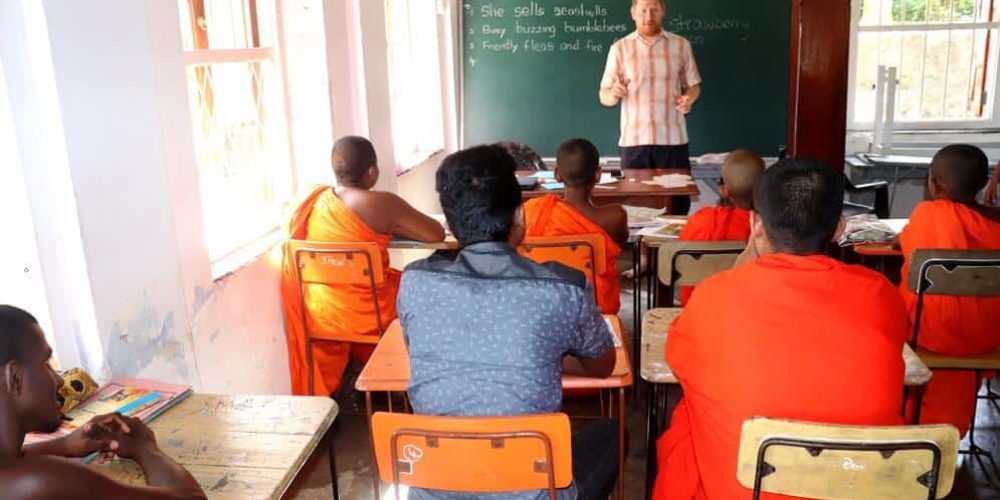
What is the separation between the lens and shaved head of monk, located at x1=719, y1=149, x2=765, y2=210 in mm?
3141

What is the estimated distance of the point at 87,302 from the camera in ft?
6.99

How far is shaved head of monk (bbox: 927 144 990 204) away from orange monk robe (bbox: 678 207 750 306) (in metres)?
0.69

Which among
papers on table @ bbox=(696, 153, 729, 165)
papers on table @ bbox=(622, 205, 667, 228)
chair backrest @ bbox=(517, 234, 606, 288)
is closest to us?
chair backrest @ bbox=(517, 234, 606, 288)

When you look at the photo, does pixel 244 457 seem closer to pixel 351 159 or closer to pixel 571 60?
pixel 351 159

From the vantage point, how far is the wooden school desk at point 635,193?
4.38m

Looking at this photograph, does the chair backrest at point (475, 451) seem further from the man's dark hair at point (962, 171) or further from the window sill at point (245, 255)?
the man's dark hair at point (962, 171)

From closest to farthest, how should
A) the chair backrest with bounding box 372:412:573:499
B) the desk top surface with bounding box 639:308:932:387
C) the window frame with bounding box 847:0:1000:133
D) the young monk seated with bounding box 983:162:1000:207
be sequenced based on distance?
the chair backrest with bounding box 372:412:573:499 → the desk top surface with bounding box 639:308:932:387 → the young monk seated with bounding box 983:162:1000:207 → the window frame with bounding box 847:0:1000:133

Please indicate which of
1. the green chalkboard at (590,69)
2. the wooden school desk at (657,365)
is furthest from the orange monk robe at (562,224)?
the green chalkboard at (590,69)

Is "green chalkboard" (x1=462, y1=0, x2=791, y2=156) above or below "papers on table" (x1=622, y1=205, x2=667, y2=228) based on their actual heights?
above

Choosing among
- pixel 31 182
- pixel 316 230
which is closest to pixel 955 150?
pixel 316 230

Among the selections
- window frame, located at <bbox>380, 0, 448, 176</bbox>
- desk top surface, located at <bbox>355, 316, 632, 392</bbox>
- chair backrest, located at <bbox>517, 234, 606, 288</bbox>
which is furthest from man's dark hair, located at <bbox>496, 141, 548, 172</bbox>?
desk top surface, located at <bbox>355, 316, 632, 392</bbox>

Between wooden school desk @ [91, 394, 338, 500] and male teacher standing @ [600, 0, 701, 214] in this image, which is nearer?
wooden school desk @ [91, 394, 338, 500]

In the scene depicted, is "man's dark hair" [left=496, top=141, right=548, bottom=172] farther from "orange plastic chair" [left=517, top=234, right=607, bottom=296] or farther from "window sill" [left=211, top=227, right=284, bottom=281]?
"orange plastic chair" [left=517, top=234, right=607, bottom=296]

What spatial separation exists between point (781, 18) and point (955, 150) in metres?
3.47
